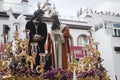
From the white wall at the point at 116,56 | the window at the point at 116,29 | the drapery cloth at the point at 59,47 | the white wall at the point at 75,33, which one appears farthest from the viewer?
the window at the point at 116,29

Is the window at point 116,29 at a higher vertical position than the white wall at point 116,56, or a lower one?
higher

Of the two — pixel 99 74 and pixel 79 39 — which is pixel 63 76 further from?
pixel 79 39

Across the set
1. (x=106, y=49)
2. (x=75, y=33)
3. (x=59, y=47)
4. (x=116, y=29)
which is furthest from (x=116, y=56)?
(x=59, y=47)

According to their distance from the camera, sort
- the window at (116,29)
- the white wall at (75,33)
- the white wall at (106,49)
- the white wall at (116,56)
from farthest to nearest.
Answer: the window at (116,29), the white wall at (75,33), the white wall at (116,56), the white wall at (106,49)

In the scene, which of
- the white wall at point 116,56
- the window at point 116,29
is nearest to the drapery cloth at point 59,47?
the white wall at point 116,56

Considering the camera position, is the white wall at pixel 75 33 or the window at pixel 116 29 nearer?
the white wall at pixel 75 33

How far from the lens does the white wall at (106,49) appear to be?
30.5 metres

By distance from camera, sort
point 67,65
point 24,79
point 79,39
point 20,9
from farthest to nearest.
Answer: point 79,39 → point 20,9 → point 67,65 → point 24,79

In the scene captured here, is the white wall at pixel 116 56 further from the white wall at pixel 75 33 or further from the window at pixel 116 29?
the white wall at pixel 75 33

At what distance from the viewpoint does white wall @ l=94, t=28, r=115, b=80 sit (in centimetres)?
3050

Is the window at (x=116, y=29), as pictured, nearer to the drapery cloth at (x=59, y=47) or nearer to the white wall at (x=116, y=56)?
the white wall at (x=116, y=56)

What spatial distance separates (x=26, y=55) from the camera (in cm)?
1030

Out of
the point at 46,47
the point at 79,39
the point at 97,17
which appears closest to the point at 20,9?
the point at 79,39

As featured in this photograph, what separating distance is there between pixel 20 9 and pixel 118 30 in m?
10.2
